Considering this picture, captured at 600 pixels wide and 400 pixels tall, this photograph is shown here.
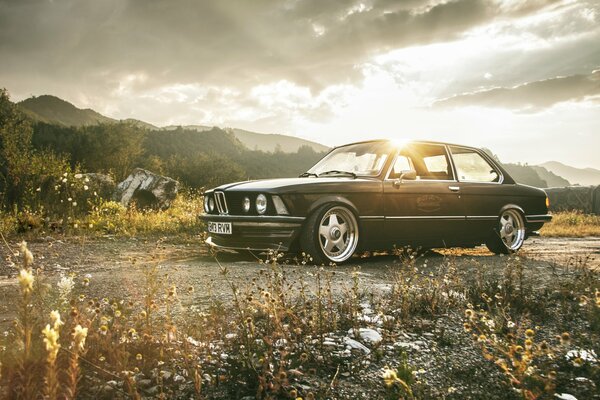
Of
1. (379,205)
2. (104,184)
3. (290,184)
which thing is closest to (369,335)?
(290,184)

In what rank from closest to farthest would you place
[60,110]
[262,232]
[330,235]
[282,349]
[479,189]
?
[282,349] < [262,232] < [330,235] < [479,189] < [60,110]

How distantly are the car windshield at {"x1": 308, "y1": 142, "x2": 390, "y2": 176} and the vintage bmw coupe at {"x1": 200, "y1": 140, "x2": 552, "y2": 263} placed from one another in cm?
1

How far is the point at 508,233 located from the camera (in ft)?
24.8

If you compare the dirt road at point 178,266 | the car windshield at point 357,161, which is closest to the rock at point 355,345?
the dirt road at point 178,266

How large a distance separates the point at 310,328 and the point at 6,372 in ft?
4.84

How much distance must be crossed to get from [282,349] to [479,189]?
5.58 metres

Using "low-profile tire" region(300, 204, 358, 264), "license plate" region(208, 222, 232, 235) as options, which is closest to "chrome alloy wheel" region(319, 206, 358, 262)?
"low-profile tire" region(300, 204, 358, 264)

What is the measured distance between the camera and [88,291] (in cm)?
390

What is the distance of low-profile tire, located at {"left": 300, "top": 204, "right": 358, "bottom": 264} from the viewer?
220 inches

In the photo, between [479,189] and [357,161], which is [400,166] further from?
[479,189]

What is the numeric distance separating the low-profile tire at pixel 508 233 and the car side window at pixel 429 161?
121 centimetres

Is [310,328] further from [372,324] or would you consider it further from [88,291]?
[88,291]

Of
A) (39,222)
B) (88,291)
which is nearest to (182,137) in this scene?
(39,222)

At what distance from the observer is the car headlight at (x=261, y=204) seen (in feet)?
18.5
